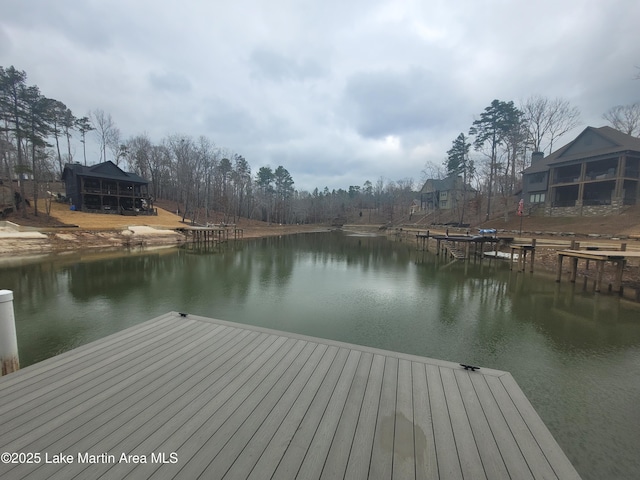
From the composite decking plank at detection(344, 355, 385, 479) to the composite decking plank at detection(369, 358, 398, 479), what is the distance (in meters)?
0.04

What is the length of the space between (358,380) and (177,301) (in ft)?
29.6

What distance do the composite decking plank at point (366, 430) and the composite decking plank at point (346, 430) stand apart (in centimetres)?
4

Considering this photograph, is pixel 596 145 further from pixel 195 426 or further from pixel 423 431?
pixel 195 426

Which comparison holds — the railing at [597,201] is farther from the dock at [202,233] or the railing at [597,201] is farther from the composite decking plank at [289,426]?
the dock at [202,233]

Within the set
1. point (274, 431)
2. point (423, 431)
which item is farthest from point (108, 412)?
point (423, 431)

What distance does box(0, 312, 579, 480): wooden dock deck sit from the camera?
2.22m

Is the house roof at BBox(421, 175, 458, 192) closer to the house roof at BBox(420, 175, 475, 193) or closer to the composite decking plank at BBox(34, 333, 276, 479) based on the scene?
the house roof at BBox(420, 175, 475, 193)

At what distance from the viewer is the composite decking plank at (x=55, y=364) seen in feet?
10.8

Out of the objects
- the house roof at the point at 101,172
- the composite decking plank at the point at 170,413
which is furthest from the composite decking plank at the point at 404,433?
the house roof at the point at 101,172

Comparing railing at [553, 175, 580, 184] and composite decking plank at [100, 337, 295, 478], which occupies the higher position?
railing at [553, 175, 580, 184]

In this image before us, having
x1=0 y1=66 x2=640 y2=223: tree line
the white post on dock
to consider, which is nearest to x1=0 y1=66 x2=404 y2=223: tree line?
x1=0 y1=66 x2=640 y2=223: tree line

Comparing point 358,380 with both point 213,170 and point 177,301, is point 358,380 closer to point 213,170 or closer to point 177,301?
point 177,301

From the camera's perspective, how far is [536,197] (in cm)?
3491

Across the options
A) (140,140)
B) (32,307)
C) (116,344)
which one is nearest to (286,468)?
(116,344)
